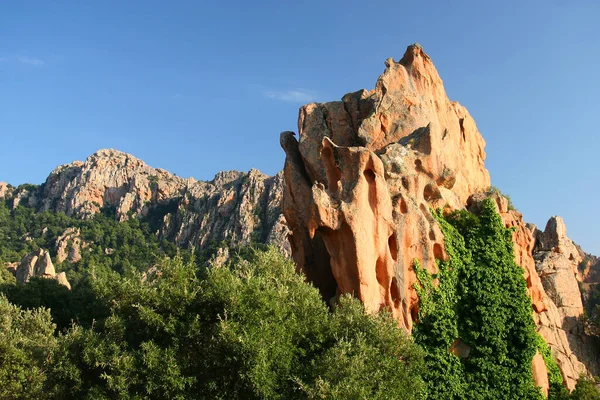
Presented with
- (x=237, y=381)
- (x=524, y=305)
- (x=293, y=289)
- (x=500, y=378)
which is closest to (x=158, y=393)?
(x=237, y=381)

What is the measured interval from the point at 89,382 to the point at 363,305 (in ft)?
33.9

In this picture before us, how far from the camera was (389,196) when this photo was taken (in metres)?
25.0

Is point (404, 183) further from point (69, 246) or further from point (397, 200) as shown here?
point (69, 246)

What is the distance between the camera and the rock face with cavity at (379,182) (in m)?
23.8

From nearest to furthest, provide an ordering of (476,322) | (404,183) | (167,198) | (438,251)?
(476,322), (438,251), (404,183), (167,198)

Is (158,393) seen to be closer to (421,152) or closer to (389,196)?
(389,196)

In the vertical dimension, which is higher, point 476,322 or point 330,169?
point 330,169

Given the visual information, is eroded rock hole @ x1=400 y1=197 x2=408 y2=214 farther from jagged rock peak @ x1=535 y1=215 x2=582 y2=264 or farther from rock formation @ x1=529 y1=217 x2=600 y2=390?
jagged rock peak @ x1=535 y1=215 x2=582 y2=264

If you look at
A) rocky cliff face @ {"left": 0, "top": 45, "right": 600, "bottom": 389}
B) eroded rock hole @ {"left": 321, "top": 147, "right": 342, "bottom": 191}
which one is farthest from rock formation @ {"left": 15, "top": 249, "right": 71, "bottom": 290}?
eroded rock hole @ {"left": 321, "top": 147, "right": 342, "bottom": 191}

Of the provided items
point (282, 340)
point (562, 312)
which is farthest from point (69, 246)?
point (282, 340)

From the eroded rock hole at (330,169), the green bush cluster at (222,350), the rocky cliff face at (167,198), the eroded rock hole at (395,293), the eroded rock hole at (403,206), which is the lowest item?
the green bush cluster at (222,350)

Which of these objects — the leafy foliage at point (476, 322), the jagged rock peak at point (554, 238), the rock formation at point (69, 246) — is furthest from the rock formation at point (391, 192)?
the rock formation at point (69, 246)

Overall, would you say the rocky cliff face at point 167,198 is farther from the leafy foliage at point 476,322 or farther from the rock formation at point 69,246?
the leafy foliage at point 476,322

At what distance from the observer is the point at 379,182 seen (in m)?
24.7
